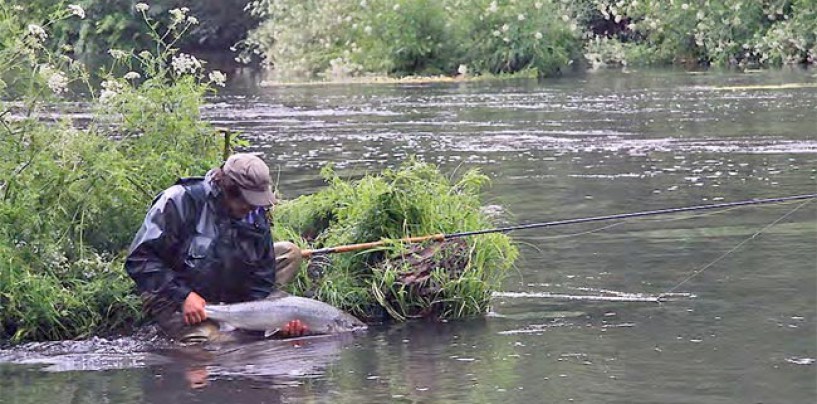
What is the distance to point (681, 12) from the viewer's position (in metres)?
42.2

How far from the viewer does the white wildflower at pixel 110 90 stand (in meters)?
10.4

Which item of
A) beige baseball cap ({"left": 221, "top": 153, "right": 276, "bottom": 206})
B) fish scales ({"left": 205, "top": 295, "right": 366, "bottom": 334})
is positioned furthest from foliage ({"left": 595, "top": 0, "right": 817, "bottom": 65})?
beige baseball cap ({"left": 221, "top": 153, "right": 276, "bottom": 206})

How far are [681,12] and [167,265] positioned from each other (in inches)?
1355

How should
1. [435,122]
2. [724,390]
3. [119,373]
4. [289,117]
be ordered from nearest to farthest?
1. [724,390]
2. [119,373]
3. [435,122]
4. [289,117]

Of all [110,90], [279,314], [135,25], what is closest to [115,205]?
[110,90]

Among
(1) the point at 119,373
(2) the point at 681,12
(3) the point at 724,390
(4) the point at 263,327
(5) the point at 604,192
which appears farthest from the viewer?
(2) the point at 681,12

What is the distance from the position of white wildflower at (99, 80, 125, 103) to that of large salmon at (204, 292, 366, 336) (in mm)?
1763

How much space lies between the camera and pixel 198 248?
933 centimetres

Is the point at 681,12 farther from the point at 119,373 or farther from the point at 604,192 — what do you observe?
the point at 119,373

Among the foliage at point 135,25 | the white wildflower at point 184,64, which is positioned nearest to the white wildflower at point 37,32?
the white wildflower at point 184,64

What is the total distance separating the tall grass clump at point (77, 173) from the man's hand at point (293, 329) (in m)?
0.98

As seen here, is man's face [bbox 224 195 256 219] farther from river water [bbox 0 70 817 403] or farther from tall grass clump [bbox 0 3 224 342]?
tall grass clump [bbox 0 3 224 342]

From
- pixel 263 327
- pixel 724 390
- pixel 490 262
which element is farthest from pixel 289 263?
pixel 724 390

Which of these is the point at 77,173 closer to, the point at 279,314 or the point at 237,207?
the point at 237,207
